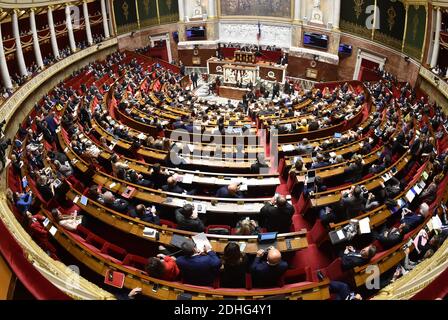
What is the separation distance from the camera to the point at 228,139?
11188mm

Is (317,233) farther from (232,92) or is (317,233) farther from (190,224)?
(232,92)

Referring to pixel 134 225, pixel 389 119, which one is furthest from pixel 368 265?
pixel 389 119

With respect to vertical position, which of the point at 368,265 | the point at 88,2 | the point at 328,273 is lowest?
the point at 328,273

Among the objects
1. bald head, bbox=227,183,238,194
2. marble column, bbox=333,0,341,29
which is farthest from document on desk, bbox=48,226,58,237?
marble column, bbox=333,0,341,29

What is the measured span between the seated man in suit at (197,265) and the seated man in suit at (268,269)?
625 mm

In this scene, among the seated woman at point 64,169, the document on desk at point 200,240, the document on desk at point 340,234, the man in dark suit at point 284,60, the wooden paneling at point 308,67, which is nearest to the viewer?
the document on desk at point 200,240

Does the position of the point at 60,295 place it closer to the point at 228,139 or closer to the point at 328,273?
the point at 328,273

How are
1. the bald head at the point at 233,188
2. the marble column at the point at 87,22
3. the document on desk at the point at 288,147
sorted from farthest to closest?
the marble column at the point at 87,22 < the document on desk at the point at 288,147 < the bald head at the point at 233,188

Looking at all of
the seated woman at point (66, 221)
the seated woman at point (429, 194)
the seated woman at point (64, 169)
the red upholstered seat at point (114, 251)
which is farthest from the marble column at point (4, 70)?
the seated woman at point (429, 194)

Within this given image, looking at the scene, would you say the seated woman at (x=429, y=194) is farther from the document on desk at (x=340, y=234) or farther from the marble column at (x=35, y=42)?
the marble column at (x=35, y=42)

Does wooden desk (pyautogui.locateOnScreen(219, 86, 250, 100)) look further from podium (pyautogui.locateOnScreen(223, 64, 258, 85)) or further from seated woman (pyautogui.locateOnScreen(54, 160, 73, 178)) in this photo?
seated woman (pyautogui.locateOnScreen(54, 160, 73, 178))

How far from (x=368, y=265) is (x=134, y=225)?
4332 millimetres

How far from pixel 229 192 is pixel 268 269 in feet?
8.70

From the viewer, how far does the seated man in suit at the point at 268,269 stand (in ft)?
17.2
